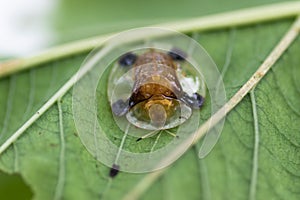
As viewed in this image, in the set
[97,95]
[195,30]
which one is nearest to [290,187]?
[97,95]

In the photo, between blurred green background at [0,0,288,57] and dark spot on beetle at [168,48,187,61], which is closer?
dark spot on beetle at [168,48,187,61]

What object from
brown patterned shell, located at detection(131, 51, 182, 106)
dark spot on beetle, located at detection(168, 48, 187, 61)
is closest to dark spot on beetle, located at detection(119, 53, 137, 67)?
brown patterned shell, located at detection(131, 51, 182, 106)

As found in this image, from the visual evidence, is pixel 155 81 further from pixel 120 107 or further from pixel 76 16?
pixel 76 16

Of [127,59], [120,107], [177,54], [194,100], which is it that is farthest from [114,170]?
[177,54]

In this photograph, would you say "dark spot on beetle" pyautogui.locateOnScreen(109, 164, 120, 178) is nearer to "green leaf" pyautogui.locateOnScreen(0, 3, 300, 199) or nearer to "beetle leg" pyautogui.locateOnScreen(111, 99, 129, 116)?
"green leaf" pyautogui.locateOnScreen(0, 3, 300, 199)

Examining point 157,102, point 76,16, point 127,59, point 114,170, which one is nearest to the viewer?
point 114,170

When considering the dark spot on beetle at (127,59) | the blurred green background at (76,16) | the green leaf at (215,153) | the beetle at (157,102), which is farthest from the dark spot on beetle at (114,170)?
the blurred green background at (76,16)

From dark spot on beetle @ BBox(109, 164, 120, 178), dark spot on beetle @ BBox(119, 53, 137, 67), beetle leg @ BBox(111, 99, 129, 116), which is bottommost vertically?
dark spot on beetle @ BBox(109, 164, 120, 178)
